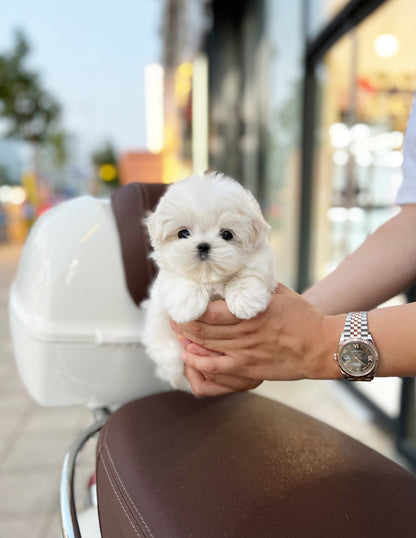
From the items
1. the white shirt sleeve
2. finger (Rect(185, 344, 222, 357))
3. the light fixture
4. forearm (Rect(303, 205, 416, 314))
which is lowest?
finger (Rect(185, 344, 222, 357))

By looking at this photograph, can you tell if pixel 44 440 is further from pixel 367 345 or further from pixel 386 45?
pixel 386 45

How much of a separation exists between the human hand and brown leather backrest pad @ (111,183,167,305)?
341mm

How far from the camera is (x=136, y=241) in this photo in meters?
1.09

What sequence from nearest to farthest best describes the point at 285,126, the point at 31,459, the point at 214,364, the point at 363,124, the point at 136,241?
the point at 214,364, the point at 136,241, the point at 31,459, the point at 363,124, the point at 285,126

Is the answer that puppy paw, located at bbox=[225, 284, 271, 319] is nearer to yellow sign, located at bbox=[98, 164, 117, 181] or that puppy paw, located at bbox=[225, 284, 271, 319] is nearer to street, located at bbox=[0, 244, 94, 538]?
street, located at bbox=[0, 244, 94, 538]

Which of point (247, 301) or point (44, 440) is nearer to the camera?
point (247, 301)

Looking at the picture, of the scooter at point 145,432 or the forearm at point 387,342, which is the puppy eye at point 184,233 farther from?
the scooter at point 145,432

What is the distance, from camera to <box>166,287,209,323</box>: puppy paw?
2.28 ft

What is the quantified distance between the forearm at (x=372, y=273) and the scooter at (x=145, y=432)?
0.31m

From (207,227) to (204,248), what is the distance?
0.04 m

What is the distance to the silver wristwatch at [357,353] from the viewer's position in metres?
0.72

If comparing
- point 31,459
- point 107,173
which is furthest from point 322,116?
point 107,173

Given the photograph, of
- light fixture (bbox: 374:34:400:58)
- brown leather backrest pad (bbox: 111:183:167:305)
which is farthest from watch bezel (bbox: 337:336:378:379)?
light fixture (bbox: 374:34:400:58)

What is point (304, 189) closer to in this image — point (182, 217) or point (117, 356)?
point (117, 356)
